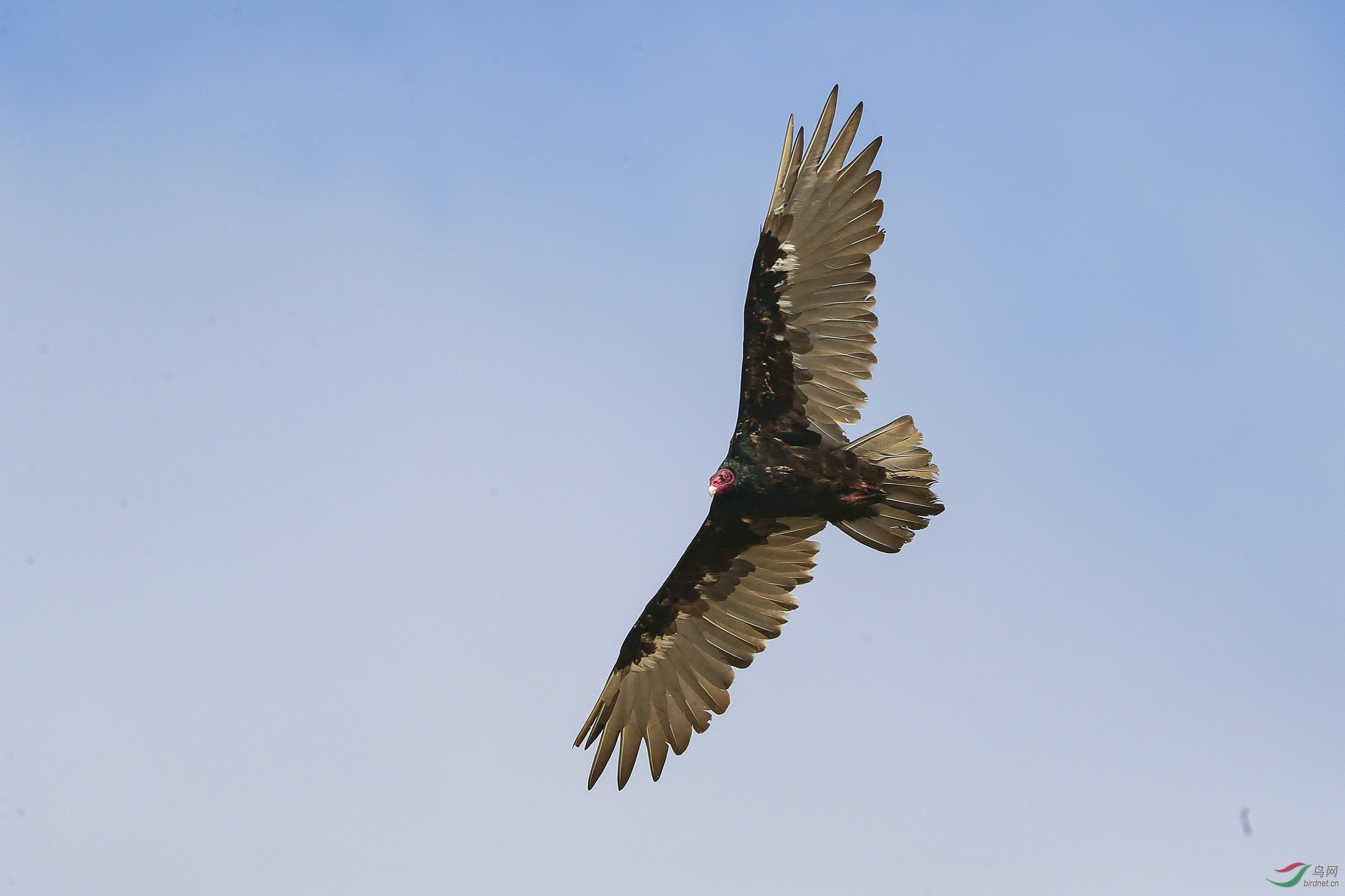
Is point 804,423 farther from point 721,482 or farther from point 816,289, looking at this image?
point 816,289

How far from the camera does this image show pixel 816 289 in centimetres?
1044

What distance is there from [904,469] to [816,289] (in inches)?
61.1

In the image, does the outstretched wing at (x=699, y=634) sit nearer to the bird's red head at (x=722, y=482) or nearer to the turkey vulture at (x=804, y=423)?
the turkey vulture at (x=804, y=423)

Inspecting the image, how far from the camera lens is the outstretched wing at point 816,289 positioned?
1034cm

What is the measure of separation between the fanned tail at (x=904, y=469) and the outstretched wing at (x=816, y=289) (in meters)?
0.33

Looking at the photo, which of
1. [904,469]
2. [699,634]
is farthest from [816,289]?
[699,634]

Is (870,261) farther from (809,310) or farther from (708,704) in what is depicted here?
(708,704)

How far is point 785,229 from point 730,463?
1.89 m

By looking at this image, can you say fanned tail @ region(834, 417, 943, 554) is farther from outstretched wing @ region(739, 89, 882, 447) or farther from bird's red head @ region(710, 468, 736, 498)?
bird's red head @ region(710, 468, 736, 498)

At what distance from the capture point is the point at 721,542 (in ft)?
37.6

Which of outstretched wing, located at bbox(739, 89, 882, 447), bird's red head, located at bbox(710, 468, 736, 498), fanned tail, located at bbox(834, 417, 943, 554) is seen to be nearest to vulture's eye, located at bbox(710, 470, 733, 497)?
bird's red head, located at bbox(710, 468, 736, 498)

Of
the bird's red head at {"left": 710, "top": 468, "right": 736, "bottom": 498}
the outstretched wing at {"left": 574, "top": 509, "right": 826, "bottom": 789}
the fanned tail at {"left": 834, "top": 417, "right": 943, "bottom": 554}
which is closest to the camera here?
the fanned tail at {"left": 834, "top": 417, "right": 943, "bottom": 554}

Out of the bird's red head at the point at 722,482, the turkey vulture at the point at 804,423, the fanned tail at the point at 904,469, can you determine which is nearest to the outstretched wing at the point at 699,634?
the turkey vulture at the point at 804,423

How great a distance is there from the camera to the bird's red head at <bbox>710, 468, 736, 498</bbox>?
10.6 metres
